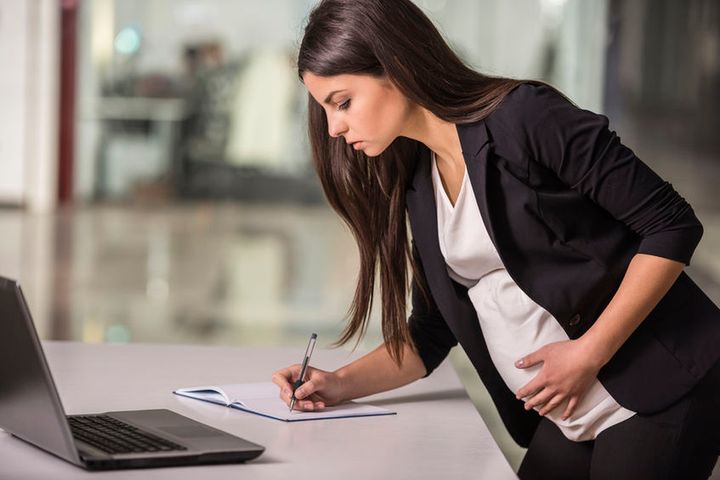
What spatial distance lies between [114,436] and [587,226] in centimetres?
73

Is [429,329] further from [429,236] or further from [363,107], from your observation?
[363,107]

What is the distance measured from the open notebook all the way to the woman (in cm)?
3

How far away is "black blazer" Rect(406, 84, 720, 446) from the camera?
5.16ft

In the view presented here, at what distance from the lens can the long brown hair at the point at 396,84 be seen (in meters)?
1.62

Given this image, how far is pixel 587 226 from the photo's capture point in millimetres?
1643

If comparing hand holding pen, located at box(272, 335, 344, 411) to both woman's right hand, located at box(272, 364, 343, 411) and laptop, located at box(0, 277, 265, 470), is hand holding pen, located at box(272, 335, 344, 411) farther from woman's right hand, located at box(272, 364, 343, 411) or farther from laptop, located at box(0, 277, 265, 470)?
laptop, located at box(0, 277, 265, 470)

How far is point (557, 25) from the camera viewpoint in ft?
42.2

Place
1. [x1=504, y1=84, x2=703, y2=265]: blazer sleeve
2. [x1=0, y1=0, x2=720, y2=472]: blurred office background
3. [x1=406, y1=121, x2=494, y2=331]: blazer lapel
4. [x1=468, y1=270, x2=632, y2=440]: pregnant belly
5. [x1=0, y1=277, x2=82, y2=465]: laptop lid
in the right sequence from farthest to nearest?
[x1=0, y1=0, x2=720, y2=472]: blurred office background < [x1=406, y1=121, x2=494, y2=331]: blazer lapel < [x1=468, y1=270, x2=632, y2=440]: pregnant belly < [x1=504, y1=84, x2=703, y2=265]: blazer sleeve < [x1=0, y1=277, x2=82, y2=465]: laptop lid

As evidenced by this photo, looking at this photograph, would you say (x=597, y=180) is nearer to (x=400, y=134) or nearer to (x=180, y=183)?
(x=400, y=134)

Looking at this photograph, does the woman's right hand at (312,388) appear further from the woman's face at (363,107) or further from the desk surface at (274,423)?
the woman's face at (363,107)

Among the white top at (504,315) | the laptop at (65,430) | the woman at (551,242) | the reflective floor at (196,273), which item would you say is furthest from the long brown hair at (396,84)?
the reflective floor at (196,273)

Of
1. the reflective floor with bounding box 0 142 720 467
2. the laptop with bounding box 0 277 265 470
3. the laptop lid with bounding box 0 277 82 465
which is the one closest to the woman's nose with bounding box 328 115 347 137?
the laptop with bounding box 0 277 265 470

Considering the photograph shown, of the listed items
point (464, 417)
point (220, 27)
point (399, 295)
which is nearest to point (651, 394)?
point (464, 417)

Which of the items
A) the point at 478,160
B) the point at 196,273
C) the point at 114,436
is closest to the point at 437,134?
the point at 478,160
